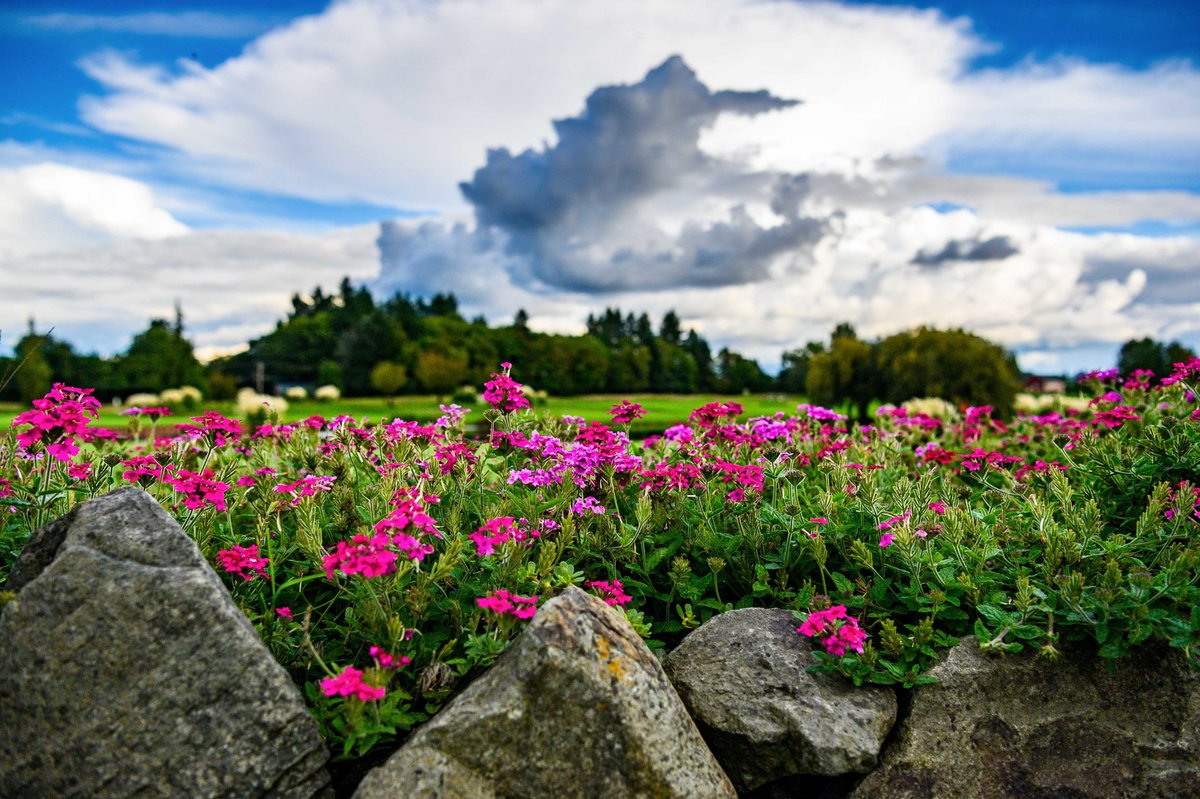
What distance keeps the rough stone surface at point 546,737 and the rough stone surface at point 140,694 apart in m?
0.45

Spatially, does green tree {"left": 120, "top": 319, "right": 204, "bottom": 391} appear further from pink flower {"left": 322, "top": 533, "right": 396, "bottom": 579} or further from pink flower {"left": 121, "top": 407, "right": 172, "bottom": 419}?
pink flower {"left": 322, "top": 533, "right": 396, "bottom": 579}

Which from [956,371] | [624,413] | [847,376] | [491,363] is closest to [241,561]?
[624,413]

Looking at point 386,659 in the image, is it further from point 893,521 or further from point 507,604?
point 893,521

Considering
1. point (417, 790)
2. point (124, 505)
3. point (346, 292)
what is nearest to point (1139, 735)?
point (417, 790)

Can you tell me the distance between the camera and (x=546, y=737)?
2910mm

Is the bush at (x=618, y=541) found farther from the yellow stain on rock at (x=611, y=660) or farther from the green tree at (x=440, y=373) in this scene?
the green tree at (x=440, y=373)

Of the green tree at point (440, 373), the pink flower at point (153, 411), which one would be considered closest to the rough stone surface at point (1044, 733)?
the pink flower at point (153, 411)

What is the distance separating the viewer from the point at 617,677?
2.96m

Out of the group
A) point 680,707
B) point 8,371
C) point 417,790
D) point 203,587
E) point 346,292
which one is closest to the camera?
point 417,790

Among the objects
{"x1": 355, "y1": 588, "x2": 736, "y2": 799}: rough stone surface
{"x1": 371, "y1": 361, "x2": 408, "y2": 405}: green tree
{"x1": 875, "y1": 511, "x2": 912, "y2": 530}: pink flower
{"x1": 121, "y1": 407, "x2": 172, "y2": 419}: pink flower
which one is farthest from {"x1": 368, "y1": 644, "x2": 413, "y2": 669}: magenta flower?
{"x1": 371, "y1": 361, "x2": 408, "y2": 405}: green tree

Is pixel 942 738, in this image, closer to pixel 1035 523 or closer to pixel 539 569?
pixel 1035 523

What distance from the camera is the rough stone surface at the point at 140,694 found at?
9.13 ft

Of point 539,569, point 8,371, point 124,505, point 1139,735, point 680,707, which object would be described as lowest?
point 1139,735

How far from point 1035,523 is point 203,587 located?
14.3 ft
